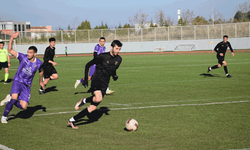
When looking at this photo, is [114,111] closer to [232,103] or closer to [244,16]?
[232,103]

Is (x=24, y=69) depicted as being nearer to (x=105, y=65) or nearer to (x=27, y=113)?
(x=27, y=113)

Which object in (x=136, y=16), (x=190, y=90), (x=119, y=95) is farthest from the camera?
(x=136, y=16)

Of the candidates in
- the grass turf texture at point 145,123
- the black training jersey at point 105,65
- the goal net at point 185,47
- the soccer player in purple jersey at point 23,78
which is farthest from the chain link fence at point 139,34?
the black training jersey at point 105,65

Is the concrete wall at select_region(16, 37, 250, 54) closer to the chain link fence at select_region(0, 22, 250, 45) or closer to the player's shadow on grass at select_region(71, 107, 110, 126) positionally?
the chain link fence at select_region(0, 22, 250, 45)

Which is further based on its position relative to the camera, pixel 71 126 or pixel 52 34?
pixel 52 34

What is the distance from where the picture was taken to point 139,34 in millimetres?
57469

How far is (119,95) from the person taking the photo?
437 inches

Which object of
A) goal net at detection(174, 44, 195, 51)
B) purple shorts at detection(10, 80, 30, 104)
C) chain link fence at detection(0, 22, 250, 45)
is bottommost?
purple shorts at detection(10, 80, 30, 104)

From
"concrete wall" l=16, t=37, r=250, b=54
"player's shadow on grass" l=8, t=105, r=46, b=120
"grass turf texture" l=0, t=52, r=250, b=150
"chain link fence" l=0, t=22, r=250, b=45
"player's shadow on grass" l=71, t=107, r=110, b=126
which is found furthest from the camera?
"chain link fence" l=0, t=22, r=250, b=45

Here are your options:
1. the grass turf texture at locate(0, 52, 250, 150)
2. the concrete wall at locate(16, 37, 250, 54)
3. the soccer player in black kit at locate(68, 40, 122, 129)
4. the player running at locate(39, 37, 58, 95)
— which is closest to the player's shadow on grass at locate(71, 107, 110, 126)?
the grass turf texture at locate(0, 52, 250, 150)

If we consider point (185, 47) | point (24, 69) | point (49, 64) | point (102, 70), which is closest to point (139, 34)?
point (185, 47)

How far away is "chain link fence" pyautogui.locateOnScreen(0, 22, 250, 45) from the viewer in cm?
5509

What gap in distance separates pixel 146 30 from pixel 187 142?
5286 cm

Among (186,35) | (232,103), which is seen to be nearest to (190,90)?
(232,103)
